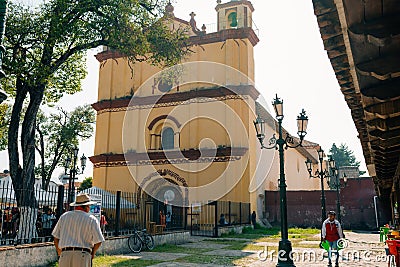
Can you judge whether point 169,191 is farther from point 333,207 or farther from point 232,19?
point 232,19

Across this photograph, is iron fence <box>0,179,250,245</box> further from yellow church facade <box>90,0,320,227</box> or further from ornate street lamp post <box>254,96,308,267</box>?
ornate street lamp post <box>254,96,308,267</box>

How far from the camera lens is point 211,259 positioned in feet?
39.6

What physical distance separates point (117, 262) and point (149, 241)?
3.36m

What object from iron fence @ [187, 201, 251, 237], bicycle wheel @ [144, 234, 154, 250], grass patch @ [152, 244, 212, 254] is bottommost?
grass patch @ [152, 244, 212, 254]

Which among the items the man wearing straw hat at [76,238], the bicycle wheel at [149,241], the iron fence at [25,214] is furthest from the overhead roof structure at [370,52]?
the bicycle wheel at [149,241]

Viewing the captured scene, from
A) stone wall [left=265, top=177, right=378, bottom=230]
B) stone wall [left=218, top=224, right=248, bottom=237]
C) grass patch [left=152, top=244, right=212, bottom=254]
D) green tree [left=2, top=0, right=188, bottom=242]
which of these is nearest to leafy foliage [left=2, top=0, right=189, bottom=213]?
green tree [left=2, top=0, right=188, bottom=242]

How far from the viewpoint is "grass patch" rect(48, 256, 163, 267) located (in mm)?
10716

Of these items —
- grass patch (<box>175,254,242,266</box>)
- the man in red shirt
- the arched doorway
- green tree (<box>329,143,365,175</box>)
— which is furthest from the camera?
green tree (<box>329,143,365,175</box>)

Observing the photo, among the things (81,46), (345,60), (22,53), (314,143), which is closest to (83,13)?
(81,46)

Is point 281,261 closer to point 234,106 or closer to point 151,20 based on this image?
point 151,20

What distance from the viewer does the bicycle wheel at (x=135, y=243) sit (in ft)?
45.1

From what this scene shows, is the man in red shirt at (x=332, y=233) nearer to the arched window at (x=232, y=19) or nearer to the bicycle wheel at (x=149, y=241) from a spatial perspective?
the bicycle wheel at (x=149, y=241)

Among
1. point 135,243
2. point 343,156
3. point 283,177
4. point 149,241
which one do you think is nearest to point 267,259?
point 283,177

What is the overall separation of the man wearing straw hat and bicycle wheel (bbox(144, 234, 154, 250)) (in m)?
9.18
